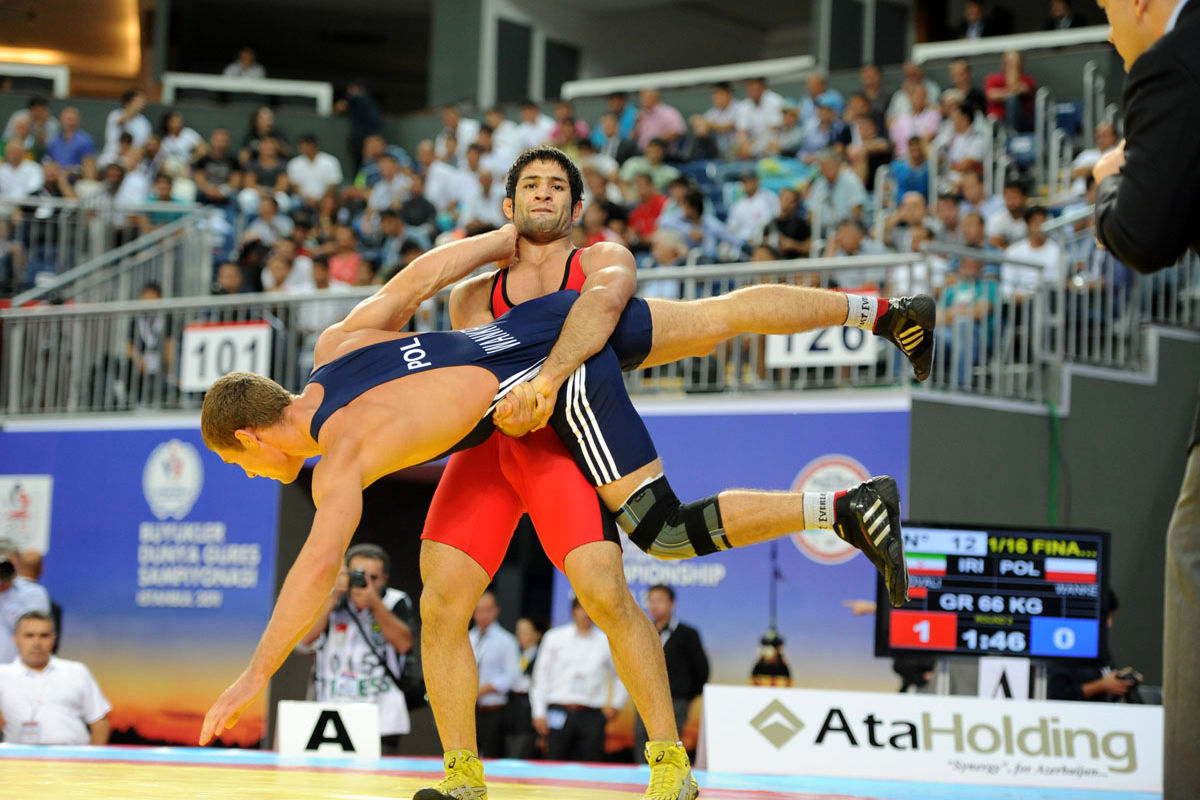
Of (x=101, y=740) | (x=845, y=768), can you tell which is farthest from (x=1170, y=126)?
(x=101, y=740)

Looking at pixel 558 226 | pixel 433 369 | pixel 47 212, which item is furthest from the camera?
pixel 47 212

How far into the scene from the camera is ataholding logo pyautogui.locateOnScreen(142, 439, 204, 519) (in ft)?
35.7

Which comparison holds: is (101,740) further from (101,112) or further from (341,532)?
(101,112)

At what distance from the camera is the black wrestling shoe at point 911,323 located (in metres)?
4.39

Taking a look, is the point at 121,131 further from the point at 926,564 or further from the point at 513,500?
the point at 513,500

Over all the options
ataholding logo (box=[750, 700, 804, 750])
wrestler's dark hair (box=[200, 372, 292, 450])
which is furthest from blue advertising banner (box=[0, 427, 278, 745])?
wrestler's dark hair (box=[200, 372, 292, 450])

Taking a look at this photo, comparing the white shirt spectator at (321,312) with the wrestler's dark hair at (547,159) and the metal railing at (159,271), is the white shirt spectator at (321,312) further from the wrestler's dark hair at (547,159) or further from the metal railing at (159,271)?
the wrestler's dark hair at (547,159)

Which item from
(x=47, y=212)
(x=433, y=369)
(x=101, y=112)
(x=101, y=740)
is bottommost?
(x=101, y=740)

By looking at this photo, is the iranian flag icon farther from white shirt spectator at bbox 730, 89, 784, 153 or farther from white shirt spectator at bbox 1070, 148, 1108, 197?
white shirt spectator at bbox 730, 89, 784, 153

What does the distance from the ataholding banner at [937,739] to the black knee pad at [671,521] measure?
224cm

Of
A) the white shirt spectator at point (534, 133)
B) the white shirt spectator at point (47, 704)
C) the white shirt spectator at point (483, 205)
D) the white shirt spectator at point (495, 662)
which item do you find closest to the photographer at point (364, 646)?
the white shirt spectator at point (47, 704)

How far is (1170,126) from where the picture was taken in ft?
6.92

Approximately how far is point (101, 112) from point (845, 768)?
12917mm

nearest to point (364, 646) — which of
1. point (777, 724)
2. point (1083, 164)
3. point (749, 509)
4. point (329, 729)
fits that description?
point (329, 729)
